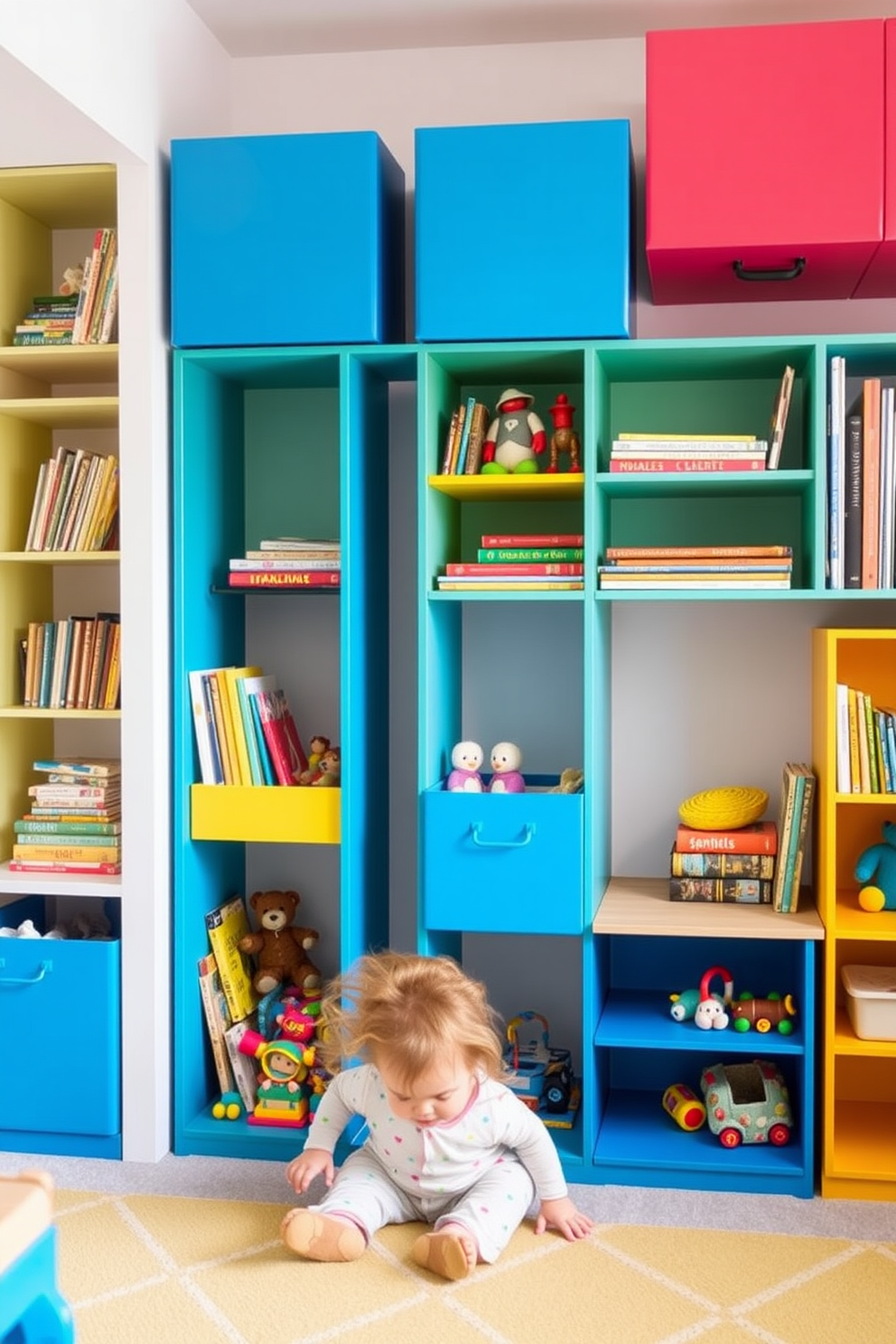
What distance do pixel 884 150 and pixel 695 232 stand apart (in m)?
0.35

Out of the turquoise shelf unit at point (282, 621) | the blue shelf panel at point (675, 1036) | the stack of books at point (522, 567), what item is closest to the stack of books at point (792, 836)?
the blue shelf panel at point (675, 1036)

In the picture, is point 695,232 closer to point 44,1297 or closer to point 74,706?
point 74,706

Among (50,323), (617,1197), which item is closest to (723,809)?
(617,1197)

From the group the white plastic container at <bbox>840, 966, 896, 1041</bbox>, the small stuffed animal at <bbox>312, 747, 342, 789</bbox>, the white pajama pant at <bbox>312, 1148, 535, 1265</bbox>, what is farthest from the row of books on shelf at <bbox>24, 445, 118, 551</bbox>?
the white plastic container at <bbox>840, 966, 896, 1041</bbox>

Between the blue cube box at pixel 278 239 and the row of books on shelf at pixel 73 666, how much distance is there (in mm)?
617

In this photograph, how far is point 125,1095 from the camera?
8.87 ft

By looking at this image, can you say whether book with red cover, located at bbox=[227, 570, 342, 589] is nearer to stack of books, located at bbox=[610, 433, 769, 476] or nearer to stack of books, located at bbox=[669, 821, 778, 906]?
stack of books, located at bbox=[610, 433, 769, 476]

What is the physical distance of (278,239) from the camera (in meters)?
2.64

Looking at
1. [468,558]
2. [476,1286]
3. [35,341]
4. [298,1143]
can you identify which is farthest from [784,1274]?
[35,341]

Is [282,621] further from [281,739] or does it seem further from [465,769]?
[465,769]

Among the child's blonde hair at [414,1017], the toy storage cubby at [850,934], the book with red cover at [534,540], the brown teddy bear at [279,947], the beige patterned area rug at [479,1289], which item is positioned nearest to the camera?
the beige patterned area rug at [479,1289]

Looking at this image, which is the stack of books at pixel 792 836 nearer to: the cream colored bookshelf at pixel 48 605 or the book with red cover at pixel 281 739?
the book with red cover at pixel 281 739

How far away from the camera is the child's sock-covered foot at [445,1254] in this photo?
85.2 inches

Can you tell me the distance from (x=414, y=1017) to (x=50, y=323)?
5.27ft
